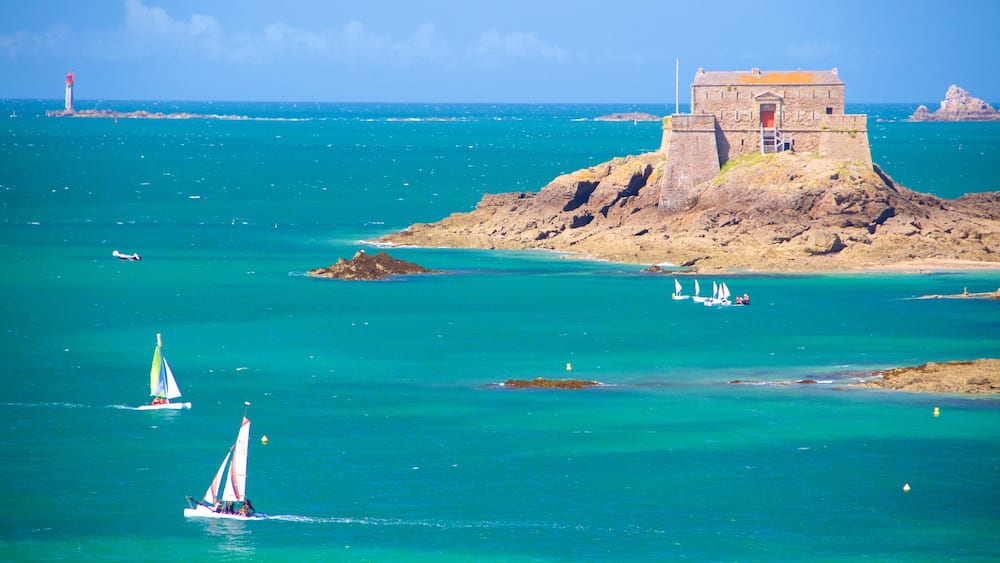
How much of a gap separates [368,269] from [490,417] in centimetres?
3433

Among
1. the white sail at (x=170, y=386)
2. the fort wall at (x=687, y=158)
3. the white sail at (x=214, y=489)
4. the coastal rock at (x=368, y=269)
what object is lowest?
the white sail at (x=214, y=489)

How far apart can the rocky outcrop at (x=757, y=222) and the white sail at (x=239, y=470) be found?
4697cm

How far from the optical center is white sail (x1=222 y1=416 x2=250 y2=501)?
A: 42062 millimetres

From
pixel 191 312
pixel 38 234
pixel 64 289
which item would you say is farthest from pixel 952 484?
pixel 38 234

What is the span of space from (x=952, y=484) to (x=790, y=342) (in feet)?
70.2

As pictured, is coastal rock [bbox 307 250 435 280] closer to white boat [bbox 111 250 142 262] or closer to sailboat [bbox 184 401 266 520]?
white boat [bbox 111 250 142 262]

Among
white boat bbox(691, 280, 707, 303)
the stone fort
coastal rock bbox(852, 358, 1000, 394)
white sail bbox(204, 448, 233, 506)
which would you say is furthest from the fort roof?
white sail bbox(204, 448, 233, 506)

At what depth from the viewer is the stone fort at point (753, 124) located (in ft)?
316

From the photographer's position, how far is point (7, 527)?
41.8 meters

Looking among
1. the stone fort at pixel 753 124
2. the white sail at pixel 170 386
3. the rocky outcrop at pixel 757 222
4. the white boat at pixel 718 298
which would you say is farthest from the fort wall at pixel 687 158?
the white sail at pixel 170 386

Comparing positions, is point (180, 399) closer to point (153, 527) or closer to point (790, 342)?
point (153, 527)

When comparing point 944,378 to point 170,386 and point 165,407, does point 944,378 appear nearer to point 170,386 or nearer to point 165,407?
point 170,386

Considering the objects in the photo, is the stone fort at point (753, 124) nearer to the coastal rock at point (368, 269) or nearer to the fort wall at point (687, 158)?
the fort wall at point (687, 158)

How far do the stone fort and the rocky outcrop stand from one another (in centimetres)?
118
